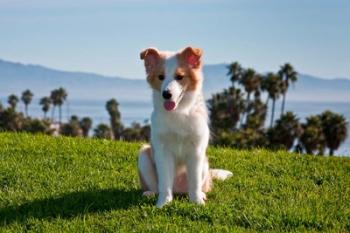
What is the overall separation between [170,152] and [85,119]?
100415 mm

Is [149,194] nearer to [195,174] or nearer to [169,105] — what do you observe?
[195,174]

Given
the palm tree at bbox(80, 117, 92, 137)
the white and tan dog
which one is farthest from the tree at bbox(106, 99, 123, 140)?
the white and tan dog

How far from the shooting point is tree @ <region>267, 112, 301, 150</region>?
61312 millimetres

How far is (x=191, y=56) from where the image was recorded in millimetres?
7418

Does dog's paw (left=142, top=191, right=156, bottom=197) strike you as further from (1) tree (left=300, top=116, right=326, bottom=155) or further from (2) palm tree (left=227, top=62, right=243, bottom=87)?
(2) palm tree (left=227, top=62, right=243, bottom=87)

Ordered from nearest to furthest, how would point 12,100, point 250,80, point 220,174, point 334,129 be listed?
1. point 220,174
2. point 334,129
3. point 250,80
4. point 12,100

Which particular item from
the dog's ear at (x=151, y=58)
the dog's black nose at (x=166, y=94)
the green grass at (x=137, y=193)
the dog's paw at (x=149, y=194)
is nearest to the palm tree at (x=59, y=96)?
the green grass at (x=137, y=193)

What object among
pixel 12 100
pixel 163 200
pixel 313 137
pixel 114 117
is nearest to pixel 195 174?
pixel 163 200

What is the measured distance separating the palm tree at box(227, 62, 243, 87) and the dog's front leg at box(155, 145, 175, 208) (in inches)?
2604

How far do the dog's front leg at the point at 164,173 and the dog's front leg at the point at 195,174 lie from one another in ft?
0.69

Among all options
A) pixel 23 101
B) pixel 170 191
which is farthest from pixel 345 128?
pixel 23 101

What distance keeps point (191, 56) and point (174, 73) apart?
304mm

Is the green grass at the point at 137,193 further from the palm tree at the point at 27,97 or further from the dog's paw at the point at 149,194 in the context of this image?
the palm tree at the point at 27,97

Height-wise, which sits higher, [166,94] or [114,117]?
[166,94]
